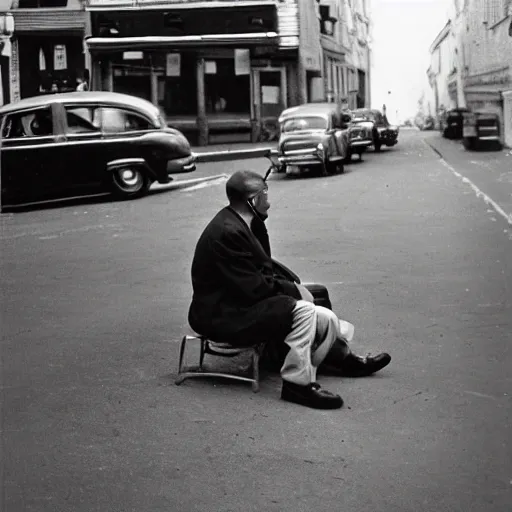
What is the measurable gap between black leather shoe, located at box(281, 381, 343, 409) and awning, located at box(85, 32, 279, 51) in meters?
26.5

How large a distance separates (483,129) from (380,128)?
3.76 metres

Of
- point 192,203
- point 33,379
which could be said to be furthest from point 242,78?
point 33,379

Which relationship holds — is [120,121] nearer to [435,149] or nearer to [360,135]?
[360,135]

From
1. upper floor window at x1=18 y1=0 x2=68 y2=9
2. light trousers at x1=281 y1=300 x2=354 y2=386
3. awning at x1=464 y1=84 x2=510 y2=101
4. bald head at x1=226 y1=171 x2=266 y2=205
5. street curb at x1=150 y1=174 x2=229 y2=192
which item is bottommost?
light trousers at x1=281 y1=300 x2=354 y2=386

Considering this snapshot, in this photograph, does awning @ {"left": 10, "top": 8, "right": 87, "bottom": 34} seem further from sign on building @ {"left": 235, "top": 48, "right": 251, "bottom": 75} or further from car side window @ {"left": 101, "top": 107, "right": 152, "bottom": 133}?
car side window @ {"left": 101, "top": 107, "right": 152, "bottom": 133}

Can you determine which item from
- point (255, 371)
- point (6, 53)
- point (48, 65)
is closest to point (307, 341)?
point (255, 371)

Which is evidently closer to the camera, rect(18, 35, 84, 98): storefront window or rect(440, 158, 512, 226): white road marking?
rect(440, 158, 512, 226): white road marking

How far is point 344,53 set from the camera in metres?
44.0

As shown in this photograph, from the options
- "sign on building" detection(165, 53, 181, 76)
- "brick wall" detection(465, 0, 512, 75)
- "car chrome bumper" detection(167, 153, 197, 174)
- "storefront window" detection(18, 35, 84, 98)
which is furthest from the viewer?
"sign on building" detection(165, 53, 181, 76)

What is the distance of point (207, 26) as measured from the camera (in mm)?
32594

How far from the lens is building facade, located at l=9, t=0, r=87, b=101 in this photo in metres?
29.2

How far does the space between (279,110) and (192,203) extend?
18.2 meters

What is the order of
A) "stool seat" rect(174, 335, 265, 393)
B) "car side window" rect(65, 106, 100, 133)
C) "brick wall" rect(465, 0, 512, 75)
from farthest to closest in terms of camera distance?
"brick wall" rect(465, 0, 512, 75)
"car side window" rect(65, 106, 100, 133)
"stool seat" rect(174, 335, 265, 393)

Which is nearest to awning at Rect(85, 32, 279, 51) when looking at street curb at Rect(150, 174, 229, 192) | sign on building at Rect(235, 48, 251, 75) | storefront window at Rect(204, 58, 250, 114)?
sign on building at Rect(235, 48, 251, 75)
